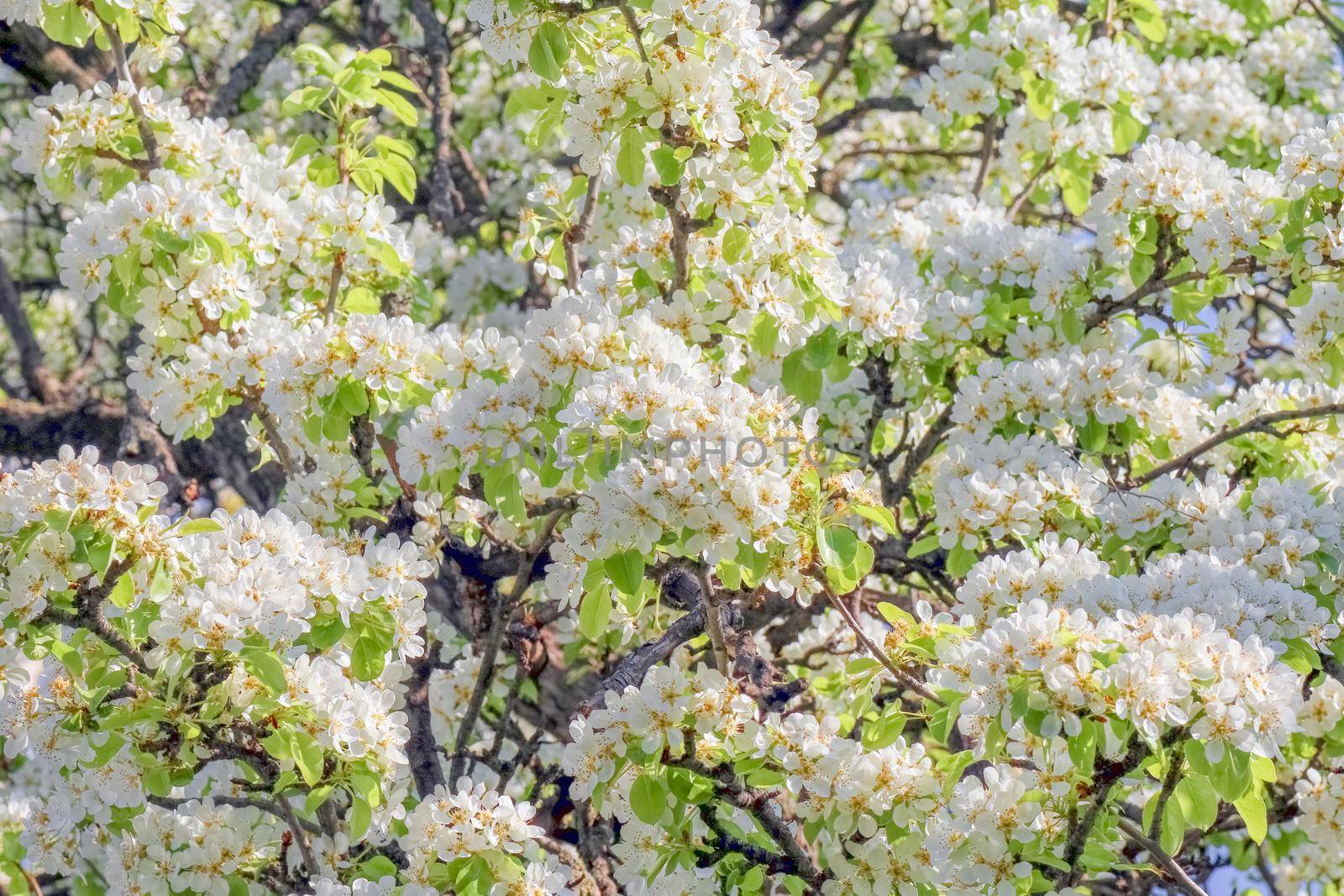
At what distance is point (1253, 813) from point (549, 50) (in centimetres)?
175

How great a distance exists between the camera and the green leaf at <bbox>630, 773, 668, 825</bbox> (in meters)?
2.23

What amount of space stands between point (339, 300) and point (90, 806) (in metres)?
1.41

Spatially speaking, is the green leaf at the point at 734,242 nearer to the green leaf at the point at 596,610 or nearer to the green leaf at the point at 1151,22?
the green leaf at the point at 596,610

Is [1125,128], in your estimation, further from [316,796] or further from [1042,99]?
[316,796]

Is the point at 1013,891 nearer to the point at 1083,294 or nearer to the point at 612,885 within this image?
the point at 612,885

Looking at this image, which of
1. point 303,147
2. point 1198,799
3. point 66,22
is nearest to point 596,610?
point 1198,799

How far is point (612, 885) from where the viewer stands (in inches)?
122

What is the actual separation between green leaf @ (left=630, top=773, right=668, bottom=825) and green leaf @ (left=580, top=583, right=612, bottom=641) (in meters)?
0.27

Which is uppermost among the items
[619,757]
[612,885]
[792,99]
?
[792,99]

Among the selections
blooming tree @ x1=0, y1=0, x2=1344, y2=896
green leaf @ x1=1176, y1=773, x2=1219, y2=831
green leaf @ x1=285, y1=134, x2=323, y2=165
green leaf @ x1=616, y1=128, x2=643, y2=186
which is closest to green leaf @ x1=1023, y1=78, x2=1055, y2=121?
blooming tree @ x1=0, y1=0, x2=1344, y2=896

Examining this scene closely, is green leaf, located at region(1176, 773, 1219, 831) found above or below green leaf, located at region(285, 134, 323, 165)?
below

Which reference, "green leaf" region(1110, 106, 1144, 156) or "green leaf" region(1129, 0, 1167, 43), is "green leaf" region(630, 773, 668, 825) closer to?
"green leaf" region(1110, 106, 1144, 156)

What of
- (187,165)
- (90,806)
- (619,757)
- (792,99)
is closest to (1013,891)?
(619,757)

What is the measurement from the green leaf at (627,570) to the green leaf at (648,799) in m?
0.38
